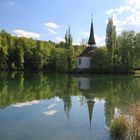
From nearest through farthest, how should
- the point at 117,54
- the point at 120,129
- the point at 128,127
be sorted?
the point at 128,127 < the point at 120,129 < the point at 117,54

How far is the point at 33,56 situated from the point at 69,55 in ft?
44.1

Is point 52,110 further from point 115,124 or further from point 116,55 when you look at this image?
point 116,55

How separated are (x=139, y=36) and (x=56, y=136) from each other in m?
63.7

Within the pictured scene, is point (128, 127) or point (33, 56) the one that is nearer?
point (128, 127)

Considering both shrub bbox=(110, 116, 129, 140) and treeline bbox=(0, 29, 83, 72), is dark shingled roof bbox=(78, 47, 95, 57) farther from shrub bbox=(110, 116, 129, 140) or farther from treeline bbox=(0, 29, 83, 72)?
shrub bbox=(110, 116, 129, 140)

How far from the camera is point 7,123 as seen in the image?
14.7 metres

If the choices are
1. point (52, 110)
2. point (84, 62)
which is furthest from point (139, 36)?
point (52, 110)

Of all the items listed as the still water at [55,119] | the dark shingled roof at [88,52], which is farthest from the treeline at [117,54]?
the still water at [55,119]

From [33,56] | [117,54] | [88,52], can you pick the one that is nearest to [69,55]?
[88,52]

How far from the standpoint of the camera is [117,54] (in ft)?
236

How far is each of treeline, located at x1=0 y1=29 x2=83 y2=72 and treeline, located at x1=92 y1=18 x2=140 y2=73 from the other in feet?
23.4

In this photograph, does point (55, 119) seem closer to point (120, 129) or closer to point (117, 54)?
point (120, 129)

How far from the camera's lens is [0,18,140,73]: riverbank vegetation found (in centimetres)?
7000

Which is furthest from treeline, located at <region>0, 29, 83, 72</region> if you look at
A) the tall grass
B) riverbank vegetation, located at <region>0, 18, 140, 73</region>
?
the tall grass
